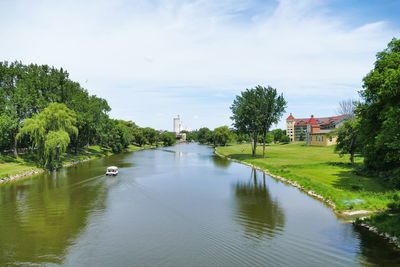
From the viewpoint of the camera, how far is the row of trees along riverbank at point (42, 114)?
62.9m

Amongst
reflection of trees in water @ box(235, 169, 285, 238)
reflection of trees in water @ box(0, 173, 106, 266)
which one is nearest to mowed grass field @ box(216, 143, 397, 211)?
reflection of trees in water @ box(235, 169, 285, 238)

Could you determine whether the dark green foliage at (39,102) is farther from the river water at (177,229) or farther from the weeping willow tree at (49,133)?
the river water at (177,229)

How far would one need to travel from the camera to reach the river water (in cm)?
2030

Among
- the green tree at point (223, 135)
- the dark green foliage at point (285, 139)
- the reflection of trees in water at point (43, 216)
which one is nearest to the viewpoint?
the reflection of trees in water at point (43, 216)

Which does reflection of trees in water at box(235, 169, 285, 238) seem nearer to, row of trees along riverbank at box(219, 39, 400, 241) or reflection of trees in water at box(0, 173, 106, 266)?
row of trees along riverbank at box(219, 39, 400, 241)

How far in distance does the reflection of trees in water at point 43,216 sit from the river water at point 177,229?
2.7 inches

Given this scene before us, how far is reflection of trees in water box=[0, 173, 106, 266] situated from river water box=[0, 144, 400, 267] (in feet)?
0.22

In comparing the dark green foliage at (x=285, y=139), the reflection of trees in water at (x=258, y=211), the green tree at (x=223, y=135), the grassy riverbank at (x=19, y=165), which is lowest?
the reflection of trees in water at (x=258, y=211)

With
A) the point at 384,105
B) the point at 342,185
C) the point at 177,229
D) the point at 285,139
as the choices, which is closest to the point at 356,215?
the point at 384,105

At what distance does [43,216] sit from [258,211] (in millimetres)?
18344

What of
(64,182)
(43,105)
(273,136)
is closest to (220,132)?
(273,136)

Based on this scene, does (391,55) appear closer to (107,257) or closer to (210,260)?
(210,260)

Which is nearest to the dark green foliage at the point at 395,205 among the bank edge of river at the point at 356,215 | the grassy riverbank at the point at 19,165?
the bank edge of river at the point at 356,215

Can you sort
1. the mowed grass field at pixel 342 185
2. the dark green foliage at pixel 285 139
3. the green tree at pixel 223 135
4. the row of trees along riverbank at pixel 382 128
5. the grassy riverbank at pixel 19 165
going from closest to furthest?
the row of trees along riverbank at pixel 382 128 < the mowed grass field at pixel 342 185 < the grassy riverbank at pixel 19 165 < the dark green foliage at pixel 285 139 < the green tree at pixel 223 135
